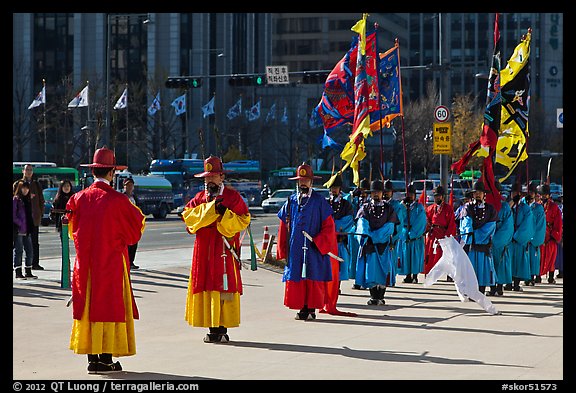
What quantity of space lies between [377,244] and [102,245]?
6657mm

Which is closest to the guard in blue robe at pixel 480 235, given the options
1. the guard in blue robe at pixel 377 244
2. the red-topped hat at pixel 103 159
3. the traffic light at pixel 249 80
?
the guard in blue robe at pixel 377 244

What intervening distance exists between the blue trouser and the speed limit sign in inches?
361

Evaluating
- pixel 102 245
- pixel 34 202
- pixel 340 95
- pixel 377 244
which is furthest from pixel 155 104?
pixel 102 245

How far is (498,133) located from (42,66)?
75.3 meters

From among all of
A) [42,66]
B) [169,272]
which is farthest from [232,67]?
[169,272]

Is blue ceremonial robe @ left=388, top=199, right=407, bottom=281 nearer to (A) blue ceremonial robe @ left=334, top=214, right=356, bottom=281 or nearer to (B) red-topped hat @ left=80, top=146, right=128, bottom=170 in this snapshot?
(A) blue ceremonial robe @ left=334, top=214, right=356, bottom=281

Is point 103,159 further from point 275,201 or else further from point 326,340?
point 275,201

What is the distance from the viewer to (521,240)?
18.5 m

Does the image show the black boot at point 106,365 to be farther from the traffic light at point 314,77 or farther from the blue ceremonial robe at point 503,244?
the traffic light at point 314,77

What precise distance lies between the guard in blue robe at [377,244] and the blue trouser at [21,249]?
584 centimetres

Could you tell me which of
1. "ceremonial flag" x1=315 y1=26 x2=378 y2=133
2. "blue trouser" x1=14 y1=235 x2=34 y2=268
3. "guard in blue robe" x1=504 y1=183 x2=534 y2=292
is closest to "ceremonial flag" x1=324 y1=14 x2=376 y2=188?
"ceremonial flag" x1=315 y1=26 x2=378 y2=133

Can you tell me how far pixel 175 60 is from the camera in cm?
8756
